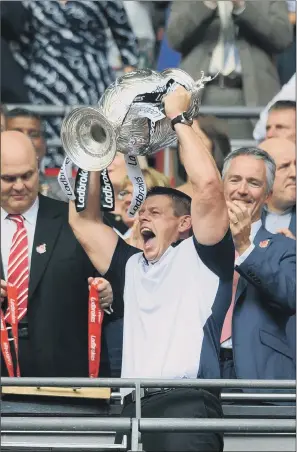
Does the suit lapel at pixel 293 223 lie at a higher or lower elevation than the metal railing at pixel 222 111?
lower

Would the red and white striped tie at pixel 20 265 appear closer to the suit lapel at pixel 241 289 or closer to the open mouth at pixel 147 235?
the open mouth at pixel 147 235

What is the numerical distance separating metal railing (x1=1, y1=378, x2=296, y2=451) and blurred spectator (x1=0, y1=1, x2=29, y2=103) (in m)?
3.73

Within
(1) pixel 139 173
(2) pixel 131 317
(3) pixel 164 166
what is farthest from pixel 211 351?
(3) pixel 164 166

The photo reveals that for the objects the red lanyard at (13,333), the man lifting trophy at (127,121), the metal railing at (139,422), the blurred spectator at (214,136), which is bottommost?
the metal railing at (139,422)

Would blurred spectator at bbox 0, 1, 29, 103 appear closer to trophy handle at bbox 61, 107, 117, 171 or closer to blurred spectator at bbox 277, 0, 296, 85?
blurred spectator at bbox 277, 0, 296, 85

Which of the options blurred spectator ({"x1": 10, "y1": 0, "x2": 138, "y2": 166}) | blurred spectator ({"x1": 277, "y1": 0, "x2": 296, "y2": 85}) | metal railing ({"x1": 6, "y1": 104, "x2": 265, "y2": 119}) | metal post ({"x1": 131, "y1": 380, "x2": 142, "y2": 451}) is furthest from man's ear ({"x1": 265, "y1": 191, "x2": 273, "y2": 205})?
blurred spectator ({"x1": 277, "y1": 0, "x2": 296, "y2": 85})

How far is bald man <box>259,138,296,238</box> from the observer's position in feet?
26.5

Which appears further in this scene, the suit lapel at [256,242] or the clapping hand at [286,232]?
the clapping hand at [286,232]

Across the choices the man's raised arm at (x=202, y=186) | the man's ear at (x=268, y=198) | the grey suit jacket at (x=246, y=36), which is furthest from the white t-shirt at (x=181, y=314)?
the grey suit jacket at (x=246, y=36)

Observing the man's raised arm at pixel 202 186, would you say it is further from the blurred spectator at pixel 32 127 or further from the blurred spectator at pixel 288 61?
the blurred spectator at pixel 288 61

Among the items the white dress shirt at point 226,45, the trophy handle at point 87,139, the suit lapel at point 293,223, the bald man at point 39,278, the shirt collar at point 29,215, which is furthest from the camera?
the white dress shirt at point 226,45

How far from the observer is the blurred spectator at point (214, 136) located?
27.3 ft

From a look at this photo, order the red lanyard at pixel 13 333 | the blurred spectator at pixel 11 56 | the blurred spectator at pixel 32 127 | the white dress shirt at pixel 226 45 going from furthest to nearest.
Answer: the blurred spectator at pixel 11 56 < the white dress shirt at pixel 226 45 < the blurred spectator at pixel 32 127 < the red lanyard at pixel 13 333

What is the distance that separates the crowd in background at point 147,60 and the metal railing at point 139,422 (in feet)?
6.79
